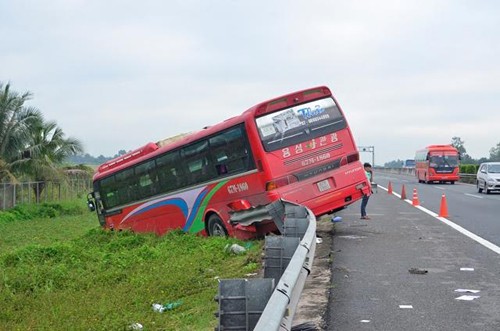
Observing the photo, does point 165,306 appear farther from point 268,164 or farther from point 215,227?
point 215,227

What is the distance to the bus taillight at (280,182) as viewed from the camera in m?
14.0

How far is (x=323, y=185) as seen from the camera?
14719 mm

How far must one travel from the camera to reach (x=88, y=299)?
10.3 m

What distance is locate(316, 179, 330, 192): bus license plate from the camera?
14680 millimetres

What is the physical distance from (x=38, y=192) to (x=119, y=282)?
29.6 metres

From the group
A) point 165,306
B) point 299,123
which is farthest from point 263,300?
point 299,123

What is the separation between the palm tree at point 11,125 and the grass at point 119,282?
17.4 m

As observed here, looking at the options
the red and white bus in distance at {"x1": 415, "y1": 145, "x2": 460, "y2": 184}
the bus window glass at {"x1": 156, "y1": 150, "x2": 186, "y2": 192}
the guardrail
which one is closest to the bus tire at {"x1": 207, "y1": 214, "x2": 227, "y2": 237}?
the bus window glass at {"x1": 156, "y1": 150, "x2": 186, "y2": 192}

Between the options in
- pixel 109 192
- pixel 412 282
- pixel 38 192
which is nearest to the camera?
pixel 412 282

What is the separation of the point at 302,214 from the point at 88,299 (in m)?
3.81

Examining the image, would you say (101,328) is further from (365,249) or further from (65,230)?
(65,230)

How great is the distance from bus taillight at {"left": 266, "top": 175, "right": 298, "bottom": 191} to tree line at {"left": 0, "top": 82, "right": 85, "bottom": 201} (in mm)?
24385

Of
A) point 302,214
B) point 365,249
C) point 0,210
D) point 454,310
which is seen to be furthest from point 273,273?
point 0,210

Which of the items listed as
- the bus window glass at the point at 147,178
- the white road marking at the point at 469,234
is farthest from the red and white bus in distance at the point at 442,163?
the bus window glass at the point at 147,178
